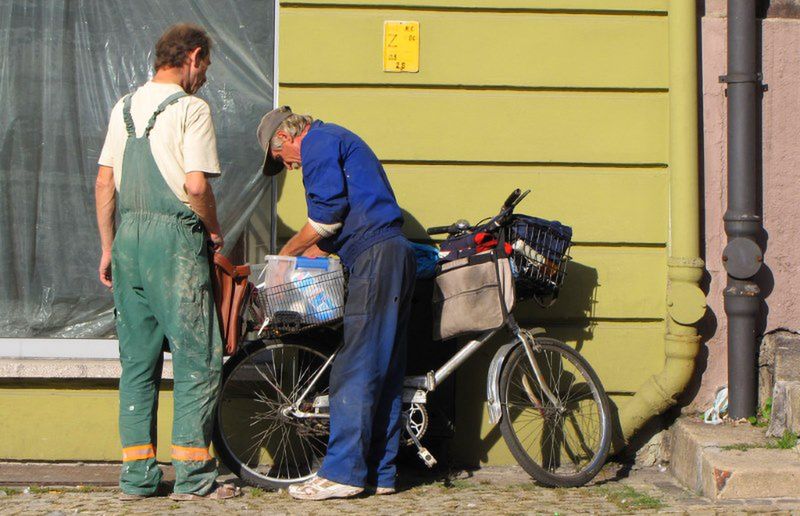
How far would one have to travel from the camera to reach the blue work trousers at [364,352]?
514cm

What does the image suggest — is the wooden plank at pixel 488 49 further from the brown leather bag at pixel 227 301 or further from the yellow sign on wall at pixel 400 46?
the brown leather bag at pixel 227 301

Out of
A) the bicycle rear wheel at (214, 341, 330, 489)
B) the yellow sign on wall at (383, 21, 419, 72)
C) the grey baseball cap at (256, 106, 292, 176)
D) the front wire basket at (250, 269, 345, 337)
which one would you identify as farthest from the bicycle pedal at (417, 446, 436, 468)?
the yellow sign on wall at (383, 21, 419, 72)

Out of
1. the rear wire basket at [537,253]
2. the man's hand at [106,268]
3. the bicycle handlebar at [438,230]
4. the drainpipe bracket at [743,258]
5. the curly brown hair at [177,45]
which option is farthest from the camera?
the drainpipe bracket at [743,258]

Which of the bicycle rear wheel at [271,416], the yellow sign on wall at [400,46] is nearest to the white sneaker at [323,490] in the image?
the bicycle rear wheel at [271,416]

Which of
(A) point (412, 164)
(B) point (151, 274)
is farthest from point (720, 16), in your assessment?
(B) point (151, 274)

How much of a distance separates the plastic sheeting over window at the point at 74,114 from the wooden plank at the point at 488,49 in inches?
11.1

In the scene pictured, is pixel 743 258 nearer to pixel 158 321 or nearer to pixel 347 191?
pixel 347 191

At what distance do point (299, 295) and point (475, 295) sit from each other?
81cm

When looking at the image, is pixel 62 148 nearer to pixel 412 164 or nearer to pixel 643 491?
pixel 412 164

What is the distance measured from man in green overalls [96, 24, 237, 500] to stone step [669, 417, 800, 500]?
2.12m

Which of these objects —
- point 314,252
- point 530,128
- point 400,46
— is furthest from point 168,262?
point 530,128

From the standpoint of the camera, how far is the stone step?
4.97 metres

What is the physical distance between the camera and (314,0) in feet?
19.3

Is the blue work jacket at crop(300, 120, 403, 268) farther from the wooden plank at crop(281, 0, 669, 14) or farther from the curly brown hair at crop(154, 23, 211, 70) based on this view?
the wooden plank at crop(281, 0, 669, 14)
